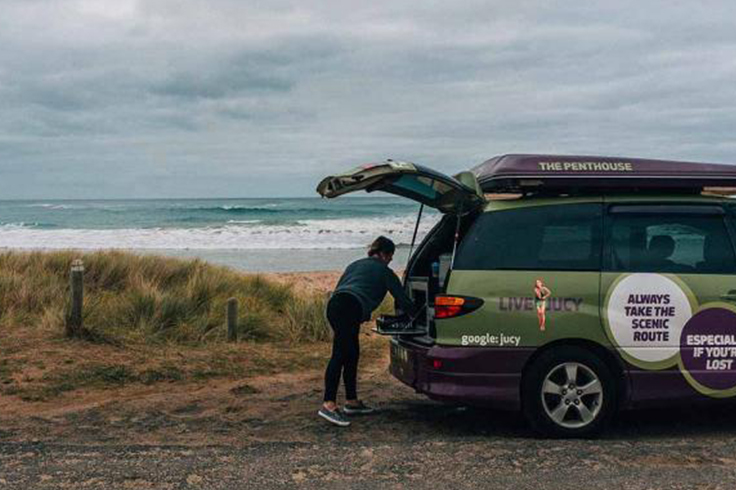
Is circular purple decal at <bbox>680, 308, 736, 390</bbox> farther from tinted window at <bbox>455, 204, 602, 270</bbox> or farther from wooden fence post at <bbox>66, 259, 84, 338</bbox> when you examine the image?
wooden fence post at <bbox>66, 259, 84, 338</bbox>

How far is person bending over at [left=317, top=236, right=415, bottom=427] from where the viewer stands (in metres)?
7.17

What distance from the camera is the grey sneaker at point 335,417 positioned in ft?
23.4

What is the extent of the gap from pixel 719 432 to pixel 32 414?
582 cm

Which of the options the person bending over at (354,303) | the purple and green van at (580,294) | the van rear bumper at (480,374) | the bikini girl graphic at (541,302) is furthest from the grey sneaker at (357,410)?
the bikini girl graphic at (541,302)

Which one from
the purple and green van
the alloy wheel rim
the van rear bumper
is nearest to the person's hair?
the purple and green van

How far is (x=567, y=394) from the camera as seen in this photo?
651cm

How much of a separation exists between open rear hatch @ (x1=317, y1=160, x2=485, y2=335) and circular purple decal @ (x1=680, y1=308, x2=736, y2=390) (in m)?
1.84

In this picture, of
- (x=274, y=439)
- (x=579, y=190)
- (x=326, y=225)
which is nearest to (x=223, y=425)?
(x=274, y=439)

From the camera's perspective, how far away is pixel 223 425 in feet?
23.8

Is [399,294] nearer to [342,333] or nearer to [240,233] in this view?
[342,333]

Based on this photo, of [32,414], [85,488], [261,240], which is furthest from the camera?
[261,240]

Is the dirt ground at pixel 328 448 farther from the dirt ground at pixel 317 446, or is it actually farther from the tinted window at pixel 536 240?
the tinted window at pixel 536 240

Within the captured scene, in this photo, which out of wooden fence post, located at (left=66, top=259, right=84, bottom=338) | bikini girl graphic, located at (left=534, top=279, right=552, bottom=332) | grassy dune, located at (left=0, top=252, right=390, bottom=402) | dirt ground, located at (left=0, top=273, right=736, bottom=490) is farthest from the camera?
wooden fence post, located at (left=66, top=259, right=84, bottom=338)

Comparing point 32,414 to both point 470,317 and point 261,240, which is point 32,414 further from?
point 261,240
